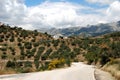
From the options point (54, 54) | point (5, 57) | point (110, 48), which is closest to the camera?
point (110, 48)

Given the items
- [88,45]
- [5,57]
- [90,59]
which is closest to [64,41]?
[88,45]

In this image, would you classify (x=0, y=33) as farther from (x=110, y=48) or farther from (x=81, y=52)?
(x=110, y=48)

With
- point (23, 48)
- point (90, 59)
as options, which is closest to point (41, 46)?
point (23, 48)

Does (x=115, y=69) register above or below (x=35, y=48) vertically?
above

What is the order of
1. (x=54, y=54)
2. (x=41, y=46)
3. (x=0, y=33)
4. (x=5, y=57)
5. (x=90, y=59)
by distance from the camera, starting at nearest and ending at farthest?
(x=90, y=59) → (x=5, y=57) → (x=54, y=54) → (x=41, y=46) → (x=0, y=33)

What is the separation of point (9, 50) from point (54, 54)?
14.3m

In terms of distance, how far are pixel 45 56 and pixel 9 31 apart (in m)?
29.1

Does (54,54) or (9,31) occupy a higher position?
(9,31)

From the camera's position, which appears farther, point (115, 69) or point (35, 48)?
point (35, 48)

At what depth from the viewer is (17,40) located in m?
116

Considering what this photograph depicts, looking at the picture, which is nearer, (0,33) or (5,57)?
(5,57)

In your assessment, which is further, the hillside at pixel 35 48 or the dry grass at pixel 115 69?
the hillside at pixel 35 48

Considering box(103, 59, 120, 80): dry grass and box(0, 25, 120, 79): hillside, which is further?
box(0, 25, 120, 79): hillside

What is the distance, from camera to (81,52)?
347 feet
